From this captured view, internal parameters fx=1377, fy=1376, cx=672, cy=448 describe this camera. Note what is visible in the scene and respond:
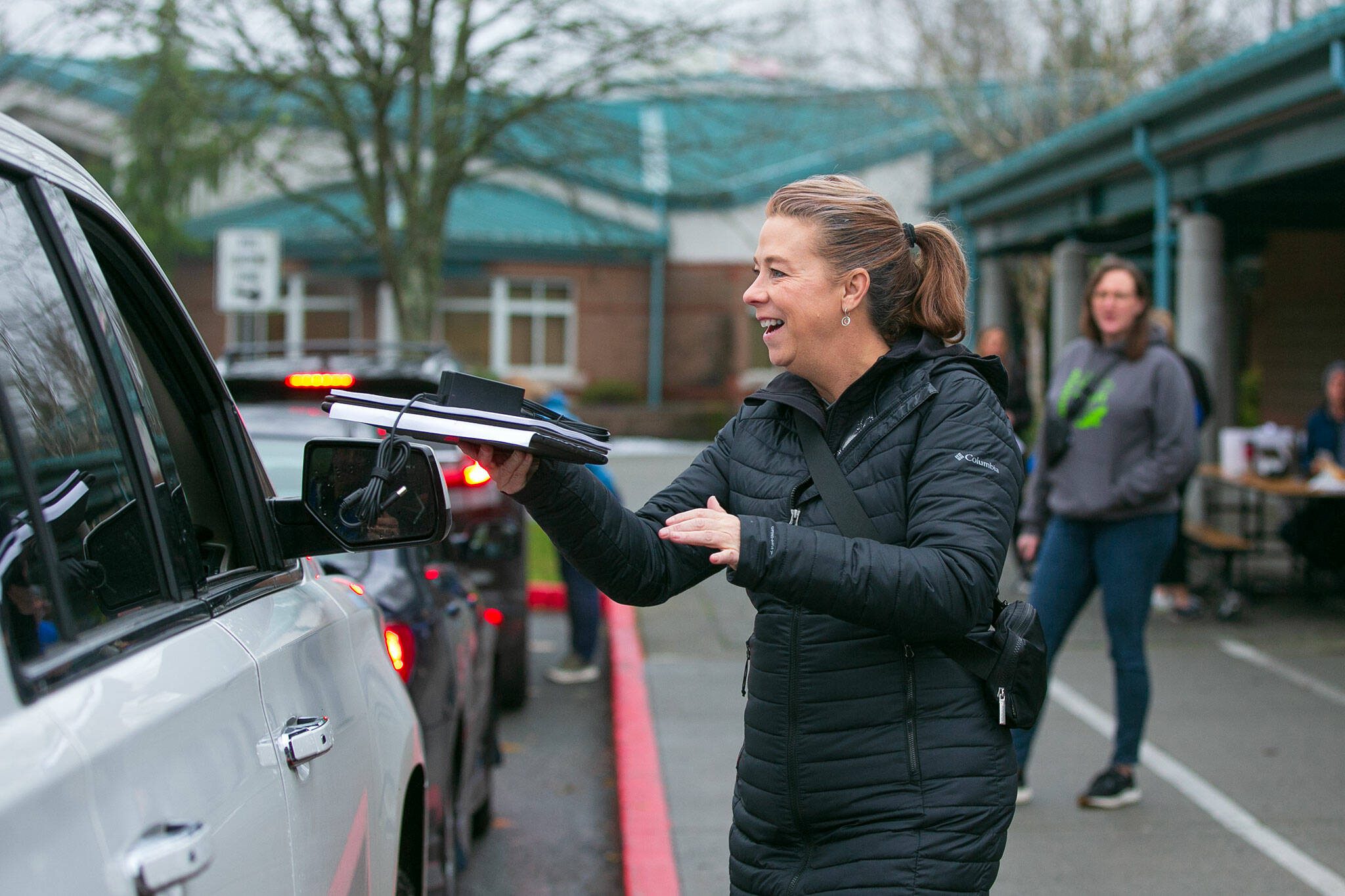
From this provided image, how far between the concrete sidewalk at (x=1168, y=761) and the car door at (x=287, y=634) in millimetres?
2290

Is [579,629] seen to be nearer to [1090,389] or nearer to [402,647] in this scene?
[1090,389]

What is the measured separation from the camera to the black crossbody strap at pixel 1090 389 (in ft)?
17.4

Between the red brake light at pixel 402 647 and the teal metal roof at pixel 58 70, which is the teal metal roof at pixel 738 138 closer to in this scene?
the teal metal roof at pixel 58 70

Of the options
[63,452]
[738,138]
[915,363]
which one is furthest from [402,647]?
[738,138]

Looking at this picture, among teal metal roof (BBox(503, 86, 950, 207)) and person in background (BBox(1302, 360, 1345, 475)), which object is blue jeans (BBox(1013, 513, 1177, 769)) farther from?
teal metal roof (BBox(503, 86, 950, 207))

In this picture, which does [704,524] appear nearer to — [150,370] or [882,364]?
[882,364]

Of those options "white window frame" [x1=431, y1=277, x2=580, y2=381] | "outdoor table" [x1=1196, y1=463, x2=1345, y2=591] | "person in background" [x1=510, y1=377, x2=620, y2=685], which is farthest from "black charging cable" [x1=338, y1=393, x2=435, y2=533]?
"white window frame" [x1=431, y1=277, x2=580, y2=381]

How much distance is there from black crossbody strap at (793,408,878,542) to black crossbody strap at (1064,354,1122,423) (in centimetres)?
311

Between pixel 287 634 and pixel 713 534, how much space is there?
701 mm

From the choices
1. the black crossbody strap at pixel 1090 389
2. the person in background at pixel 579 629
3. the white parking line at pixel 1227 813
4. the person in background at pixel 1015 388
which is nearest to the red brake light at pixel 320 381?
the person in background at pixel 579 629

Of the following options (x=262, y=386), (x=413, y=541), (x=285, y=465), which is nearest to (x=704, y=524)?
(x=413, y=541)

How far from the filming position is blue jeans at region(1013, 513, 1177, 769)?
16.5 feet

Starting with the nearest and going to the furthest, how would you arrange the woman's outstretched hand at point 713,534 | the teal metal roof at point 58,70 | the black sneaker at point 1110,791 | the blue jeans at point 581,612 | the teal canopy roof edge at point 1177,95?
the woman's outstretched hand at point 713,534 → the black sneaker at point 1110,791 → the blue jeans at point 581,612 → the teal canopy roof edge at point 1177,95 → the teal metal roof at point 58,70

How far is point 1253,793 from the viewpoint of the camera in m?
5.52
